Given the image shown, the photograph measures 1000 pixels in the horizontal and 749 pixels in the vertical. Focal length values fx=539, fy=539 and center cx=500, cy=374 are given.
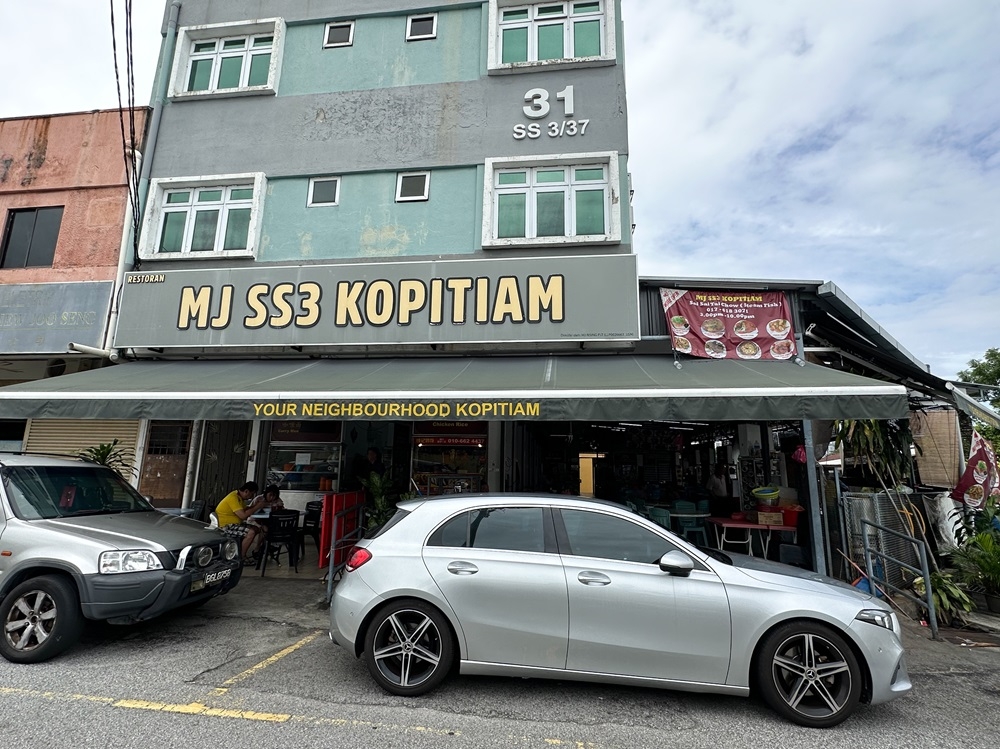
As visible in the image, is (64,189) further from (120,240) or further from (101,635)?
(101,635)

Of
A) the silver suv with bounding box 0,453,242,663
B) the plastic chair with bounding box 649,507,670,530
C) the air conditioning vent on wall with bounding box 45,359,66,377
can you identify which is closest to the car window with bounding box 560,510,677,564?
the silver suv with bounding box 0,453,242,663

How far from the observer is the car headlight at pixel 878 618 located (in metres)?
3.81

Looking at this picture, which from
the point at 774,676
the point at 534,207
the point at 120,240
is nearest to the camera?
the point at 774,676

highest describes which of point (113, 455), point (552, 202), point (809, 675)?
point (552, 202)

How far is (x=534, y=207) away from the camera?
9141 millimetres

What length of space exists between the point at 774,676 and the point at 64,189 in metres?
13.4

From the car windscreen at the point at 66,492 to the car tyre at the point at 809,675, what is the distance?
21.4 ft

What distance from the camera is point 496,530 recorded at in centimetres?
443

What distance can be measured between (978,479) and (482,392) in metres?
7.27

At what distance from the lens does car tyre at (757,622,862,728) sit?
3736 millimetres

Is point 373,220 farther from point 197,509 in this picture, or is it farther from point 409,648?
point 409,648

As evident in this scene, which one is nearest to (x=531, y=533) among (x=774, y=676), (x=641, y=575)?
(x=641, y=575)

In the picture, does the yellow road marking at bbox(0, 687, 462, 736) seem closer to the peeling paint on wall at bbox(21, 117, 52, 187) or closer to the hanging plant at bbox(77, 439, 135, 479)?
the hanging plant at bbox(77, 439, 135, 479)

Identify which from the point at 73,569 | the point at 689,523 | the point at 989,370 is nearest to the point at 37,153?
the point at 73,569
